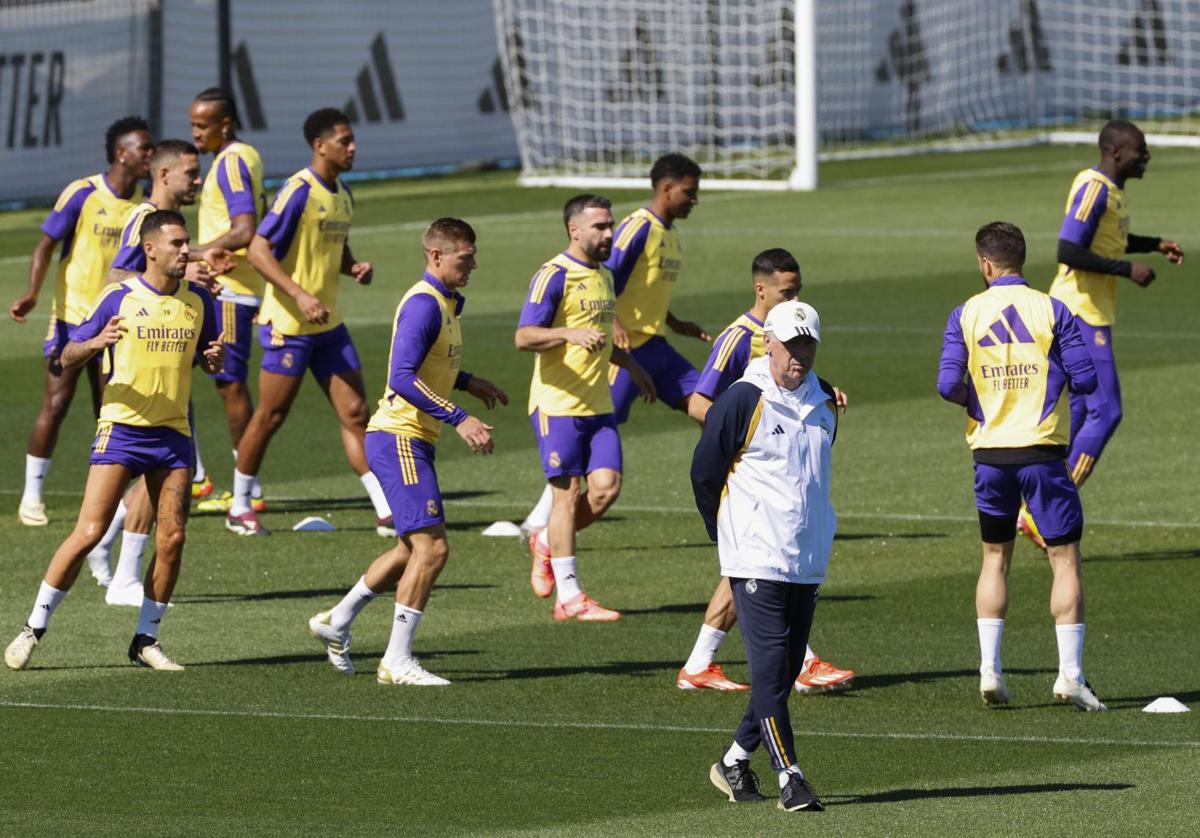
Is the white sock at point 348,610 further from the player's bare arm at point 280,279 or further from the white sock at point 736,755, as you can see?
the player's bare arm at point 280,279

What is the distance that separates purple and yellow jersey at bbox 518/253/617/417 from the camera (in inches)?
523

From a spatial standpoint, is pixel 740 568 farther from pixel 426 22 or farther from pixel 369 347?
pixel 426 22

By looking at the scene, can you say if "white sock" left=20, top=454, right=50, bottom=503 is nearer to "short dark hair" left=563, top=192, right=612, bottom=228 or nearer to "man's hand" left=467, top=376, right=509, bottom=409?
"short dark hair" left=563, top=192, right=612, bottom=228

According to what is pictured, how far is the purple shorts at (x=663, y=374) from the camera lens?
14789mm

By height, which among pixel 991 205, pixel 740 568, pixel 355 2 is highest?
pixel 740 568

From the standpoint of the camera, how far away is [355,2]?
→ 38.1 meters

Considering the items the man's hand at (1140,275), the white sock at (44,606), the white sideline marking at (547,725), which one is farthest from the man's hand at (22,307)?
the man's hand at (1140,275)

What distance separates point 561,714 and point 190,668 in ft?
6.49

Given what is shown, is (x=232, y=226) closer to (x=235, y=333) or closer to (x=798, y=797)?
(x=235, y=333)

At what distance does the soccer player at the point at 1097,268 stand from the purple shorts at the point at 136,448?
5526 millimetres

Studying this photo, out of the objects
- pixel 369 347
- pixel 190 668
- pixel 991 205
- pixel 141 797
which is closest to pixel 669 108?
pixel 991 205

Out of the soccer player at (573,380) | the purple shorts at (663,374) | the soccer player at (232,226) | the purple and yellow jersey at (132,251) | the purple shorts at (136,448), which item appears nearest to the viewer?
the purple shorts at (136,448)

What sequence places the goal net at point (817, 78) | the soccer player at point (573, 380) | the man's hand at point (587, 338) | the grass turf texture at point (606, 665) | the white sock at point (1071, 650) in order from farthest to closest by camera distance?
the goal net at point (817, 78) < the soccer player at point (573, 380) < the man's hand at point (587, 338) < the white sock at point (1071, 650) < the grass turf texture at point (606, 665)

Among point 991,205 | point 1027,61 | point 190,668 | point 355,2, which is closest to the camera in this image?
point 190,668
